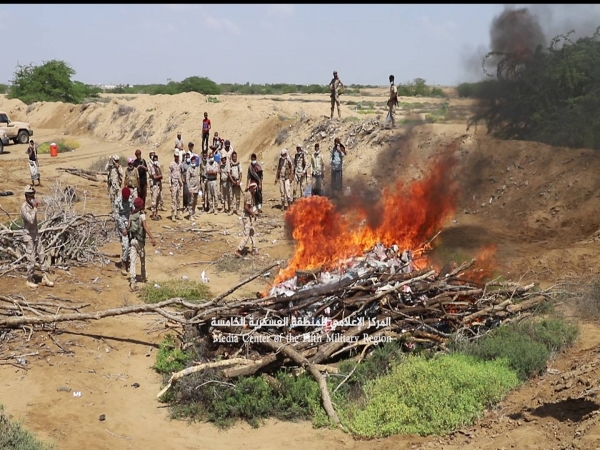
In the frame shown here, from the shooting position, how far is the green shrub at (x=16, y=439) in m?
6.54

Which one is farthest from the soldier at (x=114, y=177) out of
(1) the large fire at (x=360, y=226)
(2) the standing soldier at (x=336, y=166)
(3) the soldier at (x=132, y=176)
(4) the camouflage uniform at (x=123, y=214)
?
(2) the standing soldier at (x=336, y=166)

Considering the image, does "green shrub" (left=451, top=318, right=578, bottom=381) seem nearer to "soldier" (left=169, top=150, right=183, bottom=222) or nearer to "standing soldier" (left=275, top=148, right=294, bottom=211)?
"standing soldier" (left=275, top=148, right=294, bottom=211)

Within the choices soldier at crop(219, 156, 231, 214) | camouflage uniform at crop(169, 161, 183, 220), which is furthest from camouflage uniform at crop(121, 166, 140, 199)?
soldier at crop(219, 156, 231, 214)

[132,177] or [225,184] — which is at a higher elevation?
[132,177]

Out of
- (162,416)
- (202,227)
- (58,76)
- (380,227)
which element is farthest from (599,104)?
(58,76)

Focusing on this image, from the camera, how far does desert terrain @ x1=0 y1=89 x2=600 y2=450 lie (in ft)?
24.1

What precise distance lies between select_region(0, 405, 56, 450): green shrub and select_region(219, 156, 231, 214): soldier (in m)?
11.1

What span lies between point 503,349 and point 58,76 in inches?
2164

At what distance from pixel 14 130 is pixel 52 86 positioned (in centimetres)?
2430

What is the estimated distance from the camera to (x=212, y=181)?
698 inches

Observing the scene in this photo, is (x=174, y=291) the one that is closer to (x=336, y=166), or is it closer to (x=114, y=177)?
(x=114, y=177)

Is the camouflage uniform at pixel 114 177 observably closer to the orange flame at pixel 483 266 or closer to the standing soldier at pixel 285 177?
the standing soldier at pixel 285 177

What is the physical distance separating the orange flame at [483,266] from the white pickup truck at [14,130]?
2821cm

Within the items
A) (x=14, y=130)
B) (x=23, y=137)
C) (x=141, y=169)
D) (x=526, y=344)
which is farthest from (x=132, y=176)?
(x=23, y=137)
